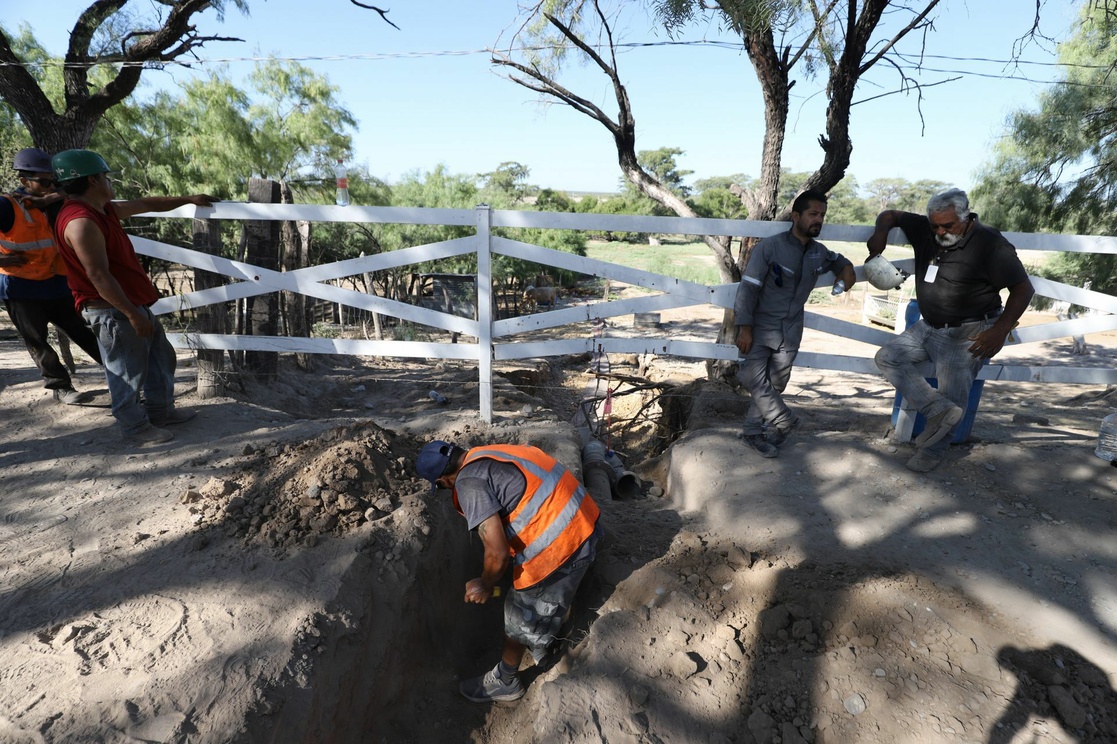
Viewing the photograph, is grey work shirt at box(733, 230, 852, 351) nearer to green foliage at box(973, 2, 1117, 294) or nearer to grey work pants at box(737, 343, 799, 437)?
grey work pants at box(737, 343, 799, 437)

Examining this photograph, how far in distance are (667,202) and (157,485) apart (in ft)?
23.1

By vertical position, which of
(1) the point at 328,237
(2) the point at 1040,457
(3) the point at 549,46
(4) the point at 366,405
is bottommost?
(4) the point at 366,405

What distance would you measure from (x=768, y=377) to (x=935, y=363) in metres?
1.07

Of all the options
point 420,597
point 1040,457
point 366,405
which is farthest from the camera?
point 366,405

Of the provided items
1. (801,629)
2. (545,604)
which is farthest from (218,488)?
(801,629)

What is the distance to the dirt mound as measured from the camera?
3174 mm

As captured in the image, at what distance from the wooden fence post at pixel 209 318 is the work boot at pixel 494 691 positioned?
333 cm

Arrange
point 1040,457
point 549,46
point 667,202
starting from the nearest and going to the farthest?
point 1040,457 < point 667,202 < point 549,46

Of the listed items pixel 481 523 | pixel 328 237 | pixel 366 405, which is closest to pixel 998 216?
pixel 366 405

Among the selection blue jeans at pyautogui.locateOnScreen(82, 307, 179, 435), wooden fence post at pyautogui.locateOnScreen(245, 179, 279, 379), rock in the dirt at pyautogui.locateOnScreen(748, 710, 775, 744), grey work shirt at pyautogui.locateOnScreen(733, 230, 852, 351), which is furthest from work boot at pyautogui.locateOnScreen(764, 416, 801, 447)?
blue jeans at pyautogui.locateOnScreen(82, 307, 179, 435)

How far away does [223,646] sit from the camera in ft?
8.16

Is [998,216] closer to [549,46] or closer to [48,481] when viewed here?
[549,46]

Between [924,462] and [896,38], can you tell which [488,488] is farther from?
[896,38]

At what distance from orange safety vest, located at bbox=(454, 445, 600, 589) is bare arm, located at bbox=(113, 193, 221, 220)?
10.1ft
